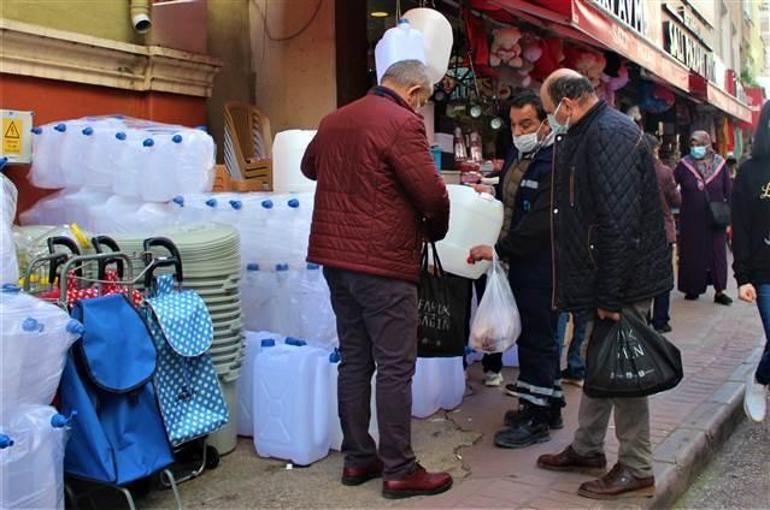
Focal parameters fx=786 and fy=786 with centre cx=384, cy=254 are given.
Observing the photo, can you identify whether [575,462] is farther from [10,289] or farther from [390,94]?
[10,289]

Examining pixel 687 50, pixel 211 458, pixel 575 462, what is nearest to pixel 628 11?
pixel 687 50

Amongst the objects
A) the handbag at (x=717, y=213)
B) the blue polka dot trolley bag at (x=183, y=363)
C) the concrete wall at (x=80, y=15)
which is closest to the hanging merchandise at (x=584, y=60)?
the handbag at (x=717, y=213)

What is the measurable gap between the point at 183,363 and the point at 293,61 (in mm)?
3671

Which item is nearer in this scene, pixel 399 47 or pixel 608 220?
pixel 608 220

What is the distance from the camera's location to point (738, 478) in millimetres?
4430

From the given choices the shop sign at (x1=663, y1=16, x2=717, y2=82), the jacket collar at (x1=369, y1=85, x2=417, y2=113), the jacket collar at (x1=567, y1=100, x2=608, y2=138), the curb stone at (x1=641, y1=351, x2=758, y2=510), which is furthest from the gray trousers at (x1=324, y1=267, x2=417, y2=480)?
the shop sign at (x1=663, y1=16, x2=717, y2=82)

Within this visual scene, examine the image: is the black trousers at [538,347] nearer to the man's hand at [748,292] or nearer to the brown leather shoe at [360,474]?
the brown leather shoe at [360,474]

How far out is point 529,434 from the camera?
14.3ft

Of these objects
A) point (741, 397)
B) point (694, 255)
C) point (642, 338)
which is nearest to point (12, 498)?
point (642, 338)

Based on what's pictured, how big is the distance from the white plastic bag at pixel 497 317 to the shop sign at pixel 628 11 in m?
3.91

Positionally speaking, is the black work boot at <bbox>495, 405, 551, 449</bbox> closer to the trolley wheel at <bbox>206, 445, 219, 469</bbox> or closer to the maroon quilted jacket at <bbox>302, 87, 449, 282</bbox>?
the maroon quilted jacket at <bbox>302, 87, 449, 282</bbox>

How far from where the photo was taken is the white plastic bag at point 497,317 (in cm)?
426

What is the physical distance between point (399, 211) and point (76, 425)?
1607 millimetres

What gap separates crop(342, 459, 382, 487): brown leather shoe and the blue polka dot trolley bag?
64 cm
